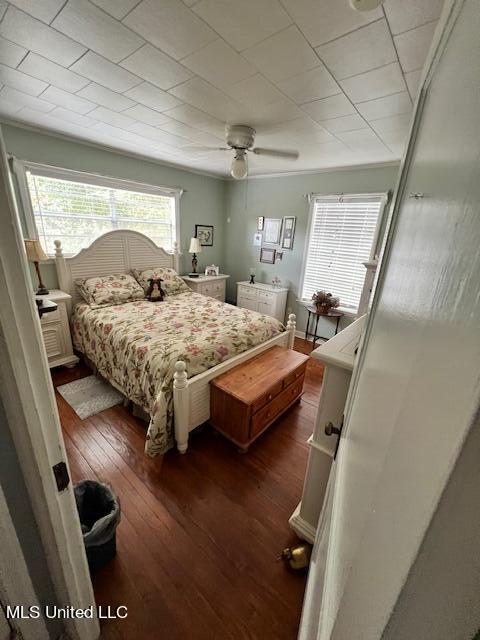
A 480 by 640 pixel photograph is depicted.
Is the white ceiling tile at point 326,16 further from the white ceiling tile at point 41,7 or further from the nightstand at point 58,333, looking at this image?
the nightstand at point 58,333

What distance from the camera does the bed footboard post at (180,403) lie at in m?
1.76

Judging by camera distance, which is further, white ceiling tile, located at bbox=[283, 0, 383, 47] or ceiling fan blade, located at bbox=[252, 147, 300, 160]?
ceiling fan blade, located at bbox=[252, 147, 300, 160]

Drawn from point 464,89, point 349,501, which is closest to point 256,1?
point 464,89

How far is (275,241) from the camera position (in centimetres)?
417

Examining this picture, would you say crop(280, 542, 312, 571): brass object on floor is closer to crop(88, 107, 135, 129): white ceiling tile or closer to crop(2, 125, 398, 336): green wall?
crop(2, 125, 398, 336): green wall

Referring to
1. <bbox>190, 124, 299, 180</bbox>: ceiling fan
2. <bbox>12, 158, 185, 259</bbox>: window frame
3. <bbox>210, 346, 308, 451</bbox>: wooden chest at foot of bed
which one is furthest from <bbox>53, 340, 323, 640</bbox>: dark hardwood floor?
<bbox>190, 124, 299, 180</bbox>: ceiling fan

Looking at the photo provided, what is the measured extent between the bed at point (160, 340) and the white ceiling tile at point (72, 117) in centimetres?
116

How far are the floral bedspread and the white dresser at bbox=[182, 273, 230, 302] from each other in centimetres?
103

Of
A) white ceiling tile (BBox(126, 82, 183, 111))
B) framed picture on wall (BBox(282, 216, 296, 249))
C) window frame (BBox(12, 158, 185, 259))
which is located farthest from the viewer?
framed picture on wall (BBox(282, 216, 296, 249))

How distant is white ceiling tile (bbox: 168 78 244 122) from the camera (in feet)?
5.26

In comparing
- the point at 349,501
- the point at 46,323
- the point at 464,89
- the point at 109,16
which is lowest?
the point at 46,323

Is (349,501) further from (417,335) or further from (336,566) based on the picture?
(417,335)

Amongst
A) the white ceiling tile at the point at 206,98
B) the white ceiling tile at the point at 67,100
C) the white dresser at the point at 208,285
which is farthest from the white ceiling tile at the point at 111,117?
the white dresser at the point at 208,285

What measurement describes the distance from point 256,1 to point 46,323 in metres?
2.93
